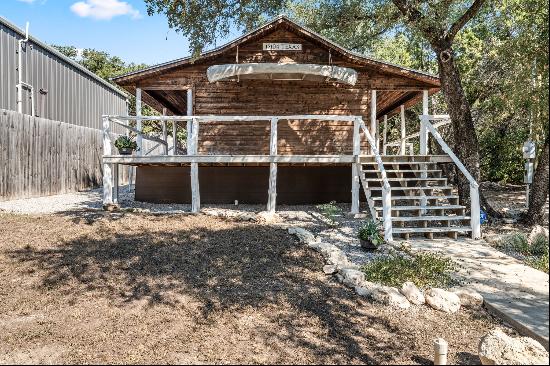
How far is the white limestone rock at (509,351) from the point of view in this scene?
3.68 metres

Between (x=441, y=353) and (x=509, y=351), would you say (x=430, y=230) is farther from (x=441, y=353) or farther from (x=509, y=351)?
(x=441, y=353)

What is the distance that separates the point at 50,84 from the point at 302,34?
11.8 meters

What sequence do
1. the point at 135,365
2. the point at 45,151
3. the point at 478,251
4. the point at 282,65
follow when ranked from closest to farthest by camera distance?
the point at 135,365
the point at 478,251
the point at 282,65
the point at 45,151

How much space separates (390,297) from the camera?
5.12 meters

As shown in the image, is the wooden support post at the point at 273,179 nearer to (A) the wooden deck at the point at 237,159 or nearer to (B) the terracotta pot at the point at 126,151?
(A) the wooden deck at the point at 237,159

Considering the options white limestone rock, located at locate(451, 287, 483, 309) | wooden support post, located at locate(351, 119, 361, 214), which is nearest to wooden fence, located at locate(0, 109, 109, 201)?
wooden support post, located at locate(351, 119, 361, 214)

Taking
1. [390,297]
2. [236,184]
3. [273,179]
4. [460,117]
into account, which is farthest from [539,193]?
[236,184]

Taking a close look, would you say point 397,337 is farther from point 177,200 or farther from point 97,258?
point 177,200

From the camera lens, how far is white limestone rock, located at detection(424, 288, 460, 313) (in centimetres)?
505

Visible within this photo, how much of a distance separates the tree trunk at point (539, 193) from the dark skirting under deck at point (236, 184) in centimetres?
464

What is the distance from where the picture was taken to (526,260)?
6977 millimetres

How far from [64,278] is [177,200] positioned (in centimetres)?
620

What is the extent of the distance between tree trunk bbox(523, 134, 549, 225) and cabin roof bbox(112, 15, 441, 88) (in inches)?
146

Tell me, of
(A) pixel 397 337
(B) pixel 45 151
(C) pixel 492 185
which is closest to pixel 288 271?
(A) pixel 397 337
